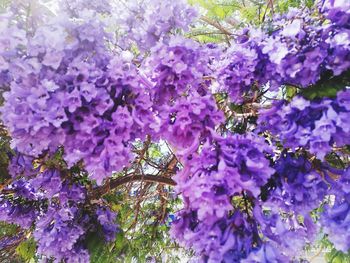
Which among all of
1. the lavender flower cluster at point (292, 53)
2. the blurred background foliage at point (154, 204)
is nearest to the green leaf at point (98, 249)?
the blurred background foliage at point (154, 204)

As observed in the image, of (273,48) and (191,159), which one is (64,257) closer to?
(191,159)

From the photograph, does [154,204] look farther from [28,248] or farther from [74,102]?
[74,102]

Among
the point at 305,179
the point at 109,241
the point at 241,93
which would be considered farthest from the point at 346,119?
the point at 109,241

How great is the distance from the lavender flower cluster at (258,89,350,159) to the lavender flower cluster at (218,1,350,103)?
0.10 meters

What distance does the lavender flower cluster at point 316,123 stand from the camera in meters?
1.50

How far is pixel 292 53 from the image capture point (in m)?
1.63

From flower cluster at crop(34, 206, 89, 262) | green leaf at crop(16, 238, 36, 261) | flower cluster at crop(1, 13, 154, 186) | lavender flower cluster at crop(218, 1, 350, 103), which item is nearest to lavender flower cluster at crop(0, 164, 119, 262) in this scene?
flower cluster at crop(34, 206, 89, 262)

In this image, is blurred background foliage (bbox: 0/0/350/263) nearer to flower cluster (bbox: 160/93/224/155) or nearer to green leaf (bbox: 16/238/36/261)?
green leaf (bbox: 16/238/36/261)

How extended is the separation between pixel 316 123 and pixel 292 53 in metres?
0.29

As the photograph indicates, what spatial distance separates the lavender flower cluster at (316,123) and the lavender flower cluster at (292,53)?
10 centimetres

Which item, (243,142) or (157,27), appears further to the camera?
(157,27)

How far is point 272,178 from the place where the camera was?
1.75 m

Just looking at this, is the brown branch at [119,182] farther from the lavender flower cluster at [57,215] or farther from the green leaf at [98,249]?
the green leaf at [98,249]

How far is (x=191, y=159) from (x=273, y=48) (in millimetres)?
536
